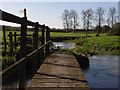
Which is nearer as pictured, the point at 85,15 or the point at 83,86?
the point at 83,86


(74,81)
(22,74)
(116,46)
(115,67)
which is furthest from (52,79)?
(116,46)

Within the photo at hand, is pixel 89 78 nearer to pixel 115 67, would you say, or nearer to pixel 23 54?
pixel 115 67

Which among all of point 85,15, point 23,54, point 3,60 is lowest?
point 3,60

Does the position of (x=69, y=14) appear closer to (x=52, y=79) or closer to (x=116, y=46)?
(x=116, y=46)

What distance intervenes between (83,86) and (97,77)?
6.38 metres

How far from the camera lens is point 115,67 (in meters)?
12.9

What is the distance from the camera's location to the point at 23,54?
458 centimetres

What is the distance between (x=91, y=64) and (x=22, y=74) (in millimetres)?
10187

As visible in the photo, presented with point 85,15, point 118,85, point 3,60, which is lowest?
point 118,85

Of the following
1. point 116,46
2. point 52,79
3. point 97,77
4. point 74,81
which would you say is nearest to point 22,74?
point 52,79

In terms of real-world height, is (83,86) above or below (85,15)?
below

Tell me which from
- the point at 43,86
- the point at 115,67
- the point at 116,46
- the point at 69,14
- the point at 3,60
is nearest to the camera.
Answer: the point at 43,86

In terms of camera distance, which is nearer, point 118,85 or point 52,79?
point 52,79

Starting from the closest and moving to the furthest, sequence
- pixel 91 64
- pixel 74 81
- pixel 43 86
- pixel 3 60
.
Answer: pixel 43 86 < pixel 74 81 < pixel 3 60 < pixel 91 64
